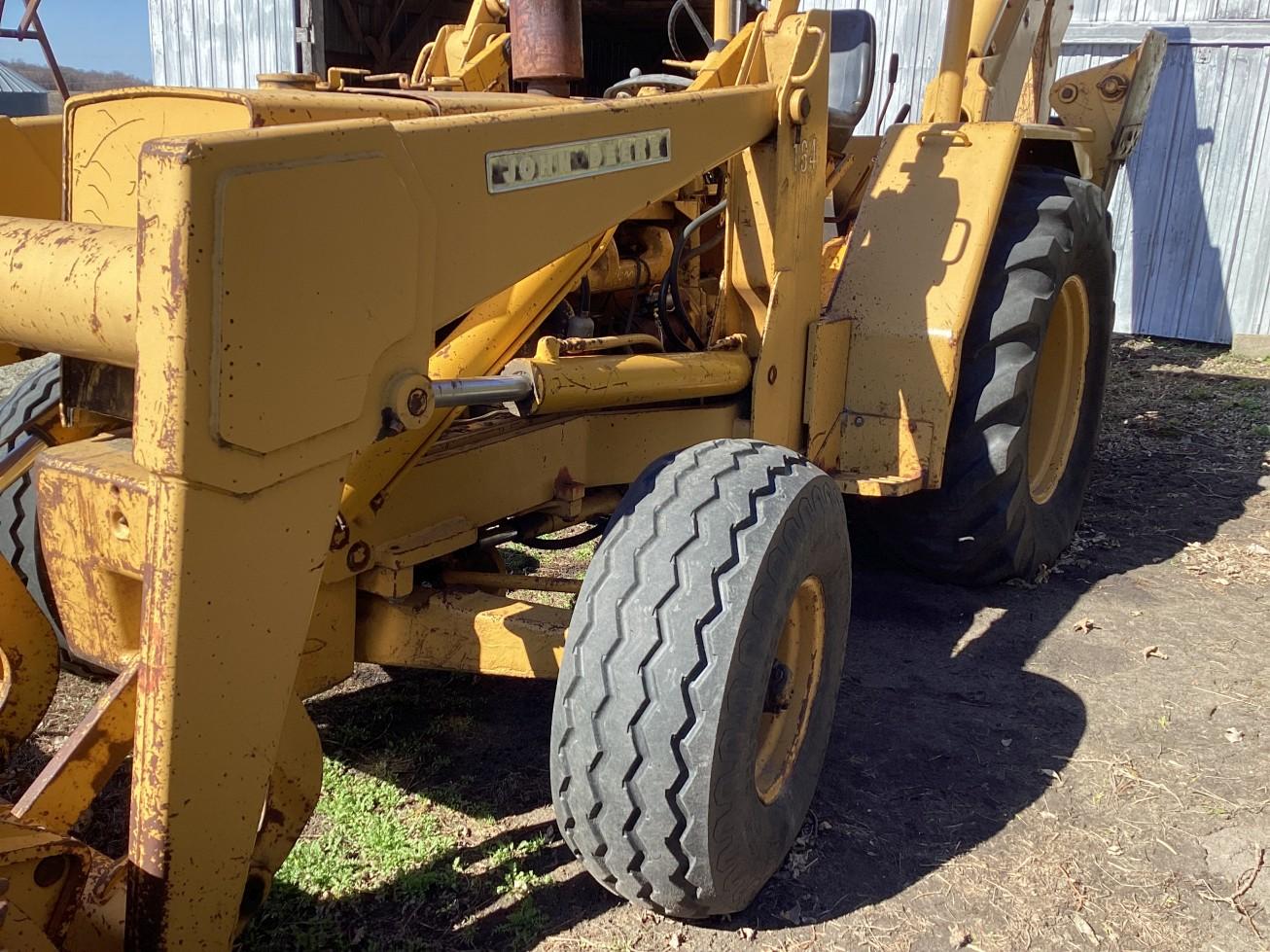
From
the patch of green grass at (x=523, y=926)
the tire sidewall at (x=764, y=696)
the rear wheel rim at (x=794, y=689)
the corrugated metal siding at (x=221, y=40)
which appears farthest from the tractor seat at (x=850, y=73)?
the corrugated metal siding at (x=221, y=40)

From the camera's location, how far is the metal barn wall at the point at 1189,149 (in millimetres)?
9422

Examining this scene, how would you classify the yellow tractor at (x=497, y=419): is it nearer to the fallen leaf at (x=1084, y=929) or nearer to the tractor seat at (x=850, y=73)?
the tractor seat at (x=850, y=73)

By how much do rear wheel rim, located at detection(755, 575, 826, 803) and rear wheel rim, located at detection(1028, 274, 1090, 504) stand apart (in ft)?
6.83

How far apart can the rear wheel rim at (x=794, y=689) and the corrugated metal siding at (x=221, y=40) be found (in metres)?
7.74

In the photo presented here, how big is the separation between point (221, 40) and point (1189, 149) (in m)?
7.96

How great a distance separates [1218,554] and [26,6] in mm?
6291

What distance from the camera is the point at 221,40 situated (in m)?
9.51

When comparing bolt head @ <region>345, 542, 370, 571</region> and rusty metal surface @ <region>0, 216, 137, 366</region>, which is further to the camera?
bolt head @ <region>345, 542, 370, 571</region>

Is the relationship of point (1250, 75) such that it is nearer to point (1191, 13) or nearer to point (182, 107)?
point (1191, 13)

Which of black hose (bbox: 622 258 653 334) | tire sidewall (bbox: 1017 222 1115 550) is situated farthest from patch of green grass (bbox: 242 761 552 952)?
tire sidewall (bbox: 1017 222 1115 550)

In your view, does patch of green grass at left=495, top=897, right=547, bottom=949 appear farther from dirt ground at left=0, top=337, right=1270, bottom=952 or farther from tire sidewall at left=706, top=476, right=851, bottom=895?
tire sidewall at left=706, top=476, right=851, bottom=895

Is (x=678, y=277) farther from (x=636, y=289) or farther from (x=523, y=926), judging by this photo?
(x=523, y=926)

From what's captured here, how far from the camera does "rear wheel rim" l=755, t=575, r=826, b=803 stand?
109 inches

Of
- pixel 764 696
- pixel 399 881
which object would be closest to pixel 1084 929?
pixel 764 696
